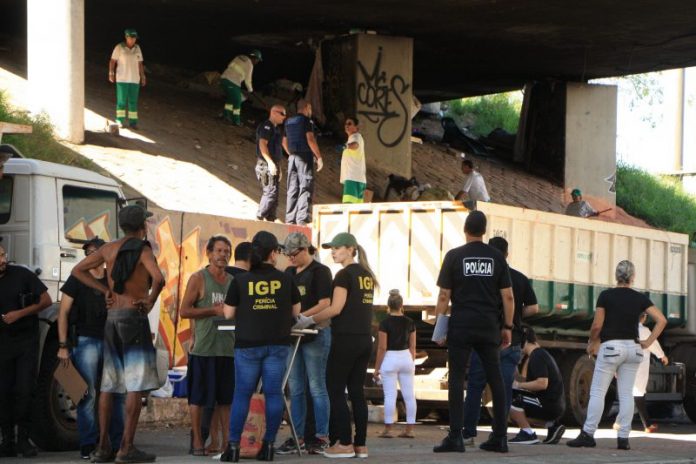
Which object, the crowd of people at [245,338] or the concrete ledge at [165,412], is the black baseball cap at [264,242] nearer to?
the crowd of people at [245,338]

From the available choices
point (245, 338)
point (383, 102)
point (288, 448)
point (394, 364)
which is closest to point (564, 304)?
point (394, 364)

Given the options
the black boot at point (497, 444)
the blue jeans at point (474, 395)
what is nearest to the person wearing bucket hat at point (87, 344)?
the blue jeans at point (474, 395)

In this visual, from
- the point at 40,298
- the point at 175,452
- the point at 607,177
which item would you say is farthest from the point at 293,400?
the point at 607,177

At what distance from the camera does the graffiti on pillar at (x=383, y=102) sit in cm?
2988

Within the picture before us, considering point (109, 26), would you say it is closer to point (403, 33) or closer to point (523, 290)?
point (403, 33)

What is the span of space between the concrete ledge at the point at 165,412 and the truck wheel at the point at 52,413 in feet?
7.63

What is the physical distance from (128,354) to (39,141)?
11.3m

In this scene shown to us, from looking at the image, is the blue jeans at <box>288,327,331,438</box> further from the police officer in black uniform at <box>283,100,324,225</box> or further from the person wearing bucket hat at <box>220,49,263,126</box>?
the person wearing bucket hat at <box>220,49,263,126</box>

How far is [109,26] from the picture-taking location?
32.4 meters

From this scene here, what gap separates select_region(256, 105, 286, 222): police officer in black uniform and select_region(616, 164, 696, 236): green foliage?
1901 cm

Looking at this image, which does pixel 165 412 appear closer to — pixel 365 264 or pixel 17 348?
pixel 17 348

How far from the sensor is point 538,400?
1345 centimetres

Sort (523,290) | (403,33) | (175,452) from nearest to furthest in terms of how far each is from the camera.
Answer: (175,452)
(523,290)
(403,33)

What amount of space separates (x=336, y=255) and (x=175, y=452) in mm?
2334
